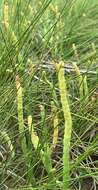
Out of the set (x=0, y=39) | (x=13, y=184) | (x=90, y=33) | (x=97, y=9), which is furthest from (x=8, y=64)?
(x=97, y=9)

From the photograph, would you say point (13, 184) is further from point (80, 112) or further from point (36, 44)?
point (36, 44)

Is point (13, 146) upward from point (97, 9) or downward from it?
downward

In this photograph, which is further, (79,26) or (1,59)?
(79,26)

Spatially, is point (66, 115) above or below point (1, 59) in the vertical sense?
below

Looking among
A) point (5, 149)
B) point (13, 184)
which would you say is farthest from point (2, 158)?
point (13, 184)

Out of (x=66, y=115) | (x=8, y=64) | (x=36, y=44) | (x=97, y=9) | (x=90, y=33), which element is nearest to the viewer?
(x=66, y=115)

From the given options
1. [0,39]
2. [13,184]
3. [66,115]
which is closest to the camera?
[66,115]

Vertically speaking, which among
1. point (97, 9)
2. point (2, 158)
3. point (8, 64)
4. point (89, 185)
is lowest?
point (89, 185)

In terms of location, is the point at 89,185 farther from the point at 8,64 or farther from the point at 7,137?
the point at 8,64

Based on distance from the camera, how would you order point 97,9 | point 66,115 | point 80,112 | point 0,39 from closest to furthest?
point 66,115
point 80,112
point 0,39
point 97,9
